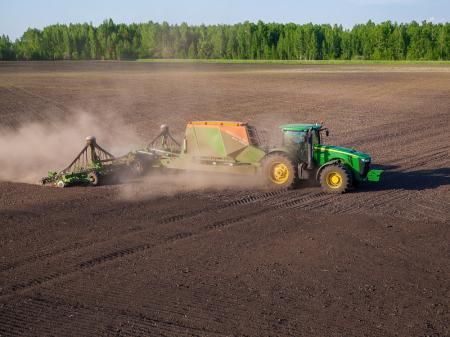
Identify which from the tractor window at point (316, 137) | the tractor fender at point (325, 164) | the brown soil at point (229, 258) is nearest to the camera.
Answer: the brown soil at point (229, 258)

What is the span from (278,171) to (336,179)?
1.56 metres

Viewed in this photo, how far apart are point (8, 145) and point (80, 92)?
21481mm

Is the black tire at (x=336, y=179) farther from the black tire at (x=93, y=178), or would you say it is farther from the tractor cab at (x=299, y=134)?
the black tire at (x=93, y=178)

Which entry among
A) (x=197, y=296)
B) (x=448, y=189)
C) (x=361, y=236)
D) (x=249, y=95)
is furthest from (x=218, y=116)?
(x=197, y=296)

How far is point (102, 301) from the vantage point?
9.51 metres

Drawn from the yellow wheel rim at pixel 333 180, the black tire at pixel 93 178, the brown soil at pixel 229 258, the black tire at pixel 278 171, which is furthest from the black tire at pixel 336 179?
the black tire at pixel 93 178

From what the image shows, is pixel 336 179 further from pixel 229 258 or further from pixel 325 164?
pixel 229 258

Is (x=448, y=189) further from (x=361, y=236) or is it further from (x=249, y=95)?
(x=249, y=95)

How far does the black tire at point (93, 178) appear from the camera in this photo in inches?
665

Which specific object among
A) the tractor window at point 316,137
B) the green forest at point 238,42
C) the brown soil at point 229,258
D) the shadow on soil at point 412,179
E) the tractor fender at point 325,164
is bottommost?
the brown soil at point 229,258

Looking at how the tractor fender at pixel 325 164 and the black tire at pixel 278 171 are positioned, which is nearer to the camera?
the tractor fender at pixel 325 164

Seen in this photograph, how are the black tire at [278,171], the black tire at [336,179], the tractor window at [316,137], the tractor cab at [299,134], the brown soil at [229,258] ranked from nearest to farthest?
the brown soil at [229,258] → the black tire at [336,179] → the black tire at [278,171] → the tractor cab at [299,134] → the tractor window at [316,137]

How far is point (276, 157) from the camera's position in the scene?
1611cm

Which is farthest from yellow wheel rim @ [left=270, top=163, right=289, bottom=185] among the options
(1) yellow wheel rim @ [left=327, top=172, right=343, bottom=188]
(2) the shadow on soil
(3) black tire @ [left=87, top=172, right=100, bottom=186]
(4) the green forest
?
(4) the green forest
